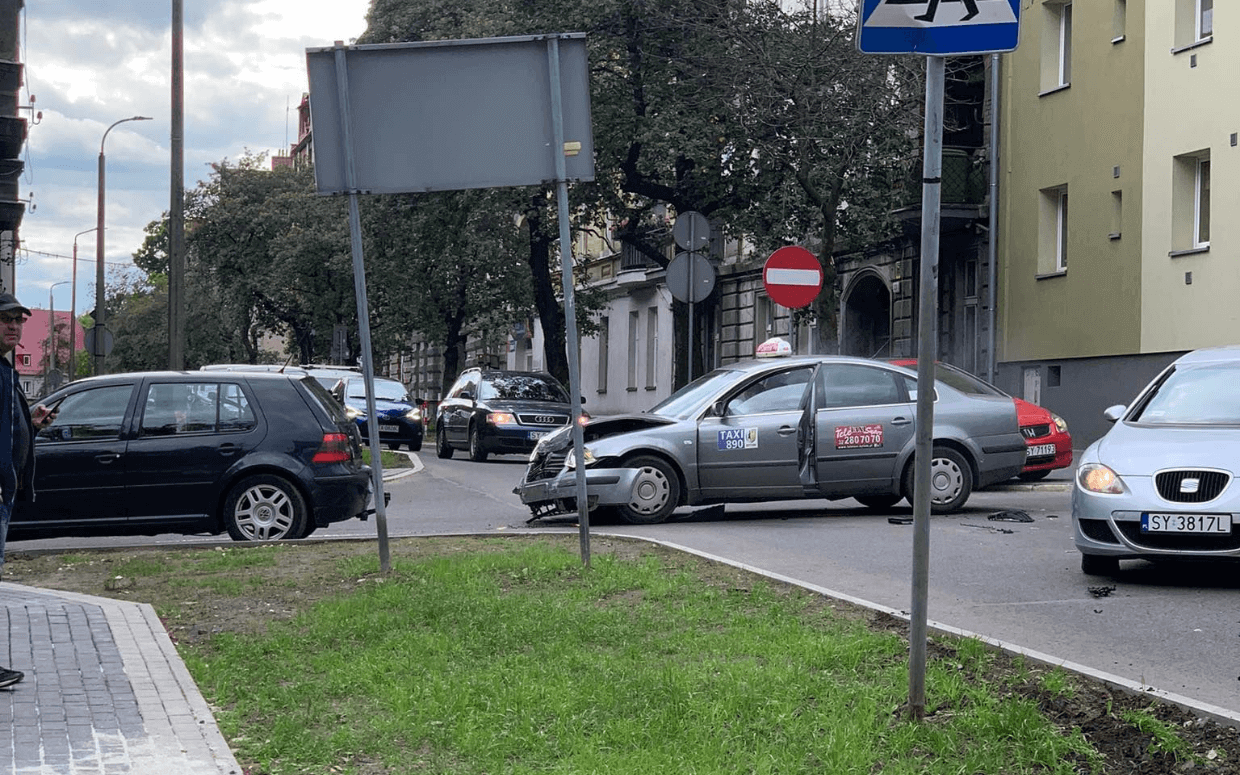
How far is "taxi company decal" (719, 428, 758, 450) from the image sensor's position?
14797 mm

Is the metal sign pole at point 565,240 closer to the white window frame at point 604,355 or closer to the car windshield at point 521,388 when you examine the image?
the car windshield at point 521,388

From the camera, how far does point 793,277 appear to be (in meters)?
19.6

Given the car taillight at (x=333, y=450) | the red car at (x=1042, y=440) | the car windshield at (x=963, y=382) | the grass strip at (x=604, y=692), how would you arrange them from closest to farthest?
the grass strip at (x=604, y=692) < the car taillight at (x=333, y=450) < the car windshield at (x=963, y=382) < the red car at (x=1042, y=440)

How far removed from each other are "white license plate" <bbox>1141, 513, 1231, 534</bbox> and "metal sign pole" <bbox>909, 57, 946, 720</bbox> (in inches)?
181

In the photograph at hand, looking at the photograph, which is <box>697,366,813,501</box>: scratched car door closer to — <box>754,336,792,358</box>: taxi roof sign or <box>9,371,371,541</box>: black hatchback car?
<box>754,336,792,358</box>: taxi roof sign

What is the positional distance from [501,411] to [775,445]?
1372 centimetres

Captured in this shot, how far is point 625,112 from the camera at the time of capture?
32188 millimetres

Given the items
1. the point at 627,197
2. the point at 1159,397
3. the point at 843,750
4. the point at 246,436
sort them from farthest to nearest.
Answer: the point at 627,197
the point at 246,436
the point at 1159,397
the point at 843,750

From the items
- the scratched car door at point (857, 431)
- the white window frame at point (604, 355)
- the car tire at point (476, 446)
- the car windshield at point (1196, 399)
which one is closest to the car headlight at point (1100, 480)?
the car windshield at point (1196, 399)

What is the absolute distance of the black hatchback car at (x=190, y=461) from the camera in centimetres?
1297

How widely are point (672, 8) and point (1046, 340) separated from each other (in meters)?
9.58

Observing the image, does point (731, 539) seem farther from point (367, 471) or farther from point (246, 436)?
point (246, 436)

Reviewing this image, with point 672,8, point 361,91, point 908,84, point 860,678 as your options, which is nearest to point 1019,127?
point 908,84

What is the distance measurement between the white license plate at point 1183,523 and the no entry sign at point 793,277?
944cm
